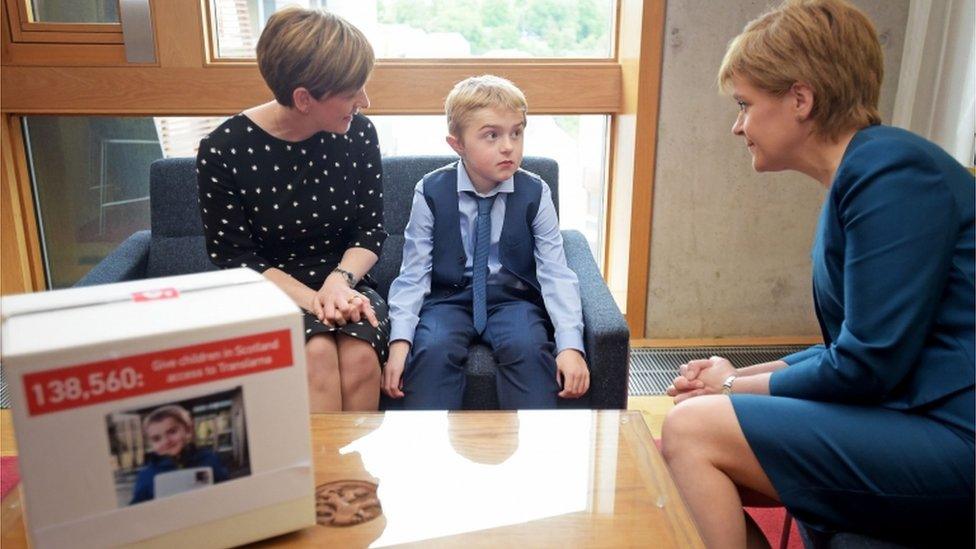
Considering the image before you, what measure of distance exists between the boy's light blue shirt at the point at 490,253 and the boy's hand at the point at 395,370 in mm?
118

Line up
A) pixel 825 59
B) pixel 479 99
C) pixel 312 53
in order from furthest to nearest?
pixel 479 99
pixel 312 53
pixel 825 59

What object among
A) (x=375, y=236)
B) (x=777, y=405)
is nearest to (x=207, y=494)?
(x=777, y=405)

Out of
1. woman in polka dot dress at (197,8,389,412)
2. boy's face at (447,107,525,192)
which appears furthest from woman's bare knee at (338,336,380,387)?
boy's face at (447,107,525,192)

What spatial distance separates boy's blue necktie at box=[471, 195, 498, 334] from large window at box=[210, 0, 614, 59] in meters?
0.94

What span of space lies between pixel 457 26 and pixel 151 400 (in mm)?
2122

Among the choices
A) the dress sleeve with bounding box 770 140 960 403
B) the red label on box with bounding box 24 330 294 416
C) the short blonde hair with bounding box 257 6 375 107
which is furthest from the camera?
the short blonde hair with bounding box 257 6 375 107

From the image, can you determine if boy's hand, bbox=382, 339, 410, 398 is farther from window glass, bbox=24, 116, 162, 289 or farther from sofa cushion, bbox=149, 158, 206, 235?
window glass, bbox=24, 116, 162, 289

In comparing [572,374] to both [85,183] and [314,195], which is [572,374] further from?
[85,183]

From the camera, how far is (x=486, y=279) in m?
1.94

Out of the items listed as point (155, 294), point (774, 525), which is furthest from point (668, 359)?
point (155, 294)

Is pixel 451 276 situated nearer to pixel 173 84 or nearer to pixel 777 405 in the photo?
pixel 777 405

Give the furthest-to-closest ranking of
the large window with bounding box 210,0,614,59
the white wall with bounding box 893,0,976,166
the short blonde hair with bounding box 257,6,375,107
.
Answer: the large window with bounding box 210,0,614,59, the white wall with bounding box 893,0,976,166, the short blonde hair with bounding box 257,6,375,107

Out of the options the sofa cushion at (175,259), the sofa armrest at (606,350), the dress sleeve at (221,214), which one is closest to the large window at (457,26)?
the sofa cushion at (175,259)

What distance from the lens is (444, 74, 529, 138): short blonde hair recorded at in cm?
189
